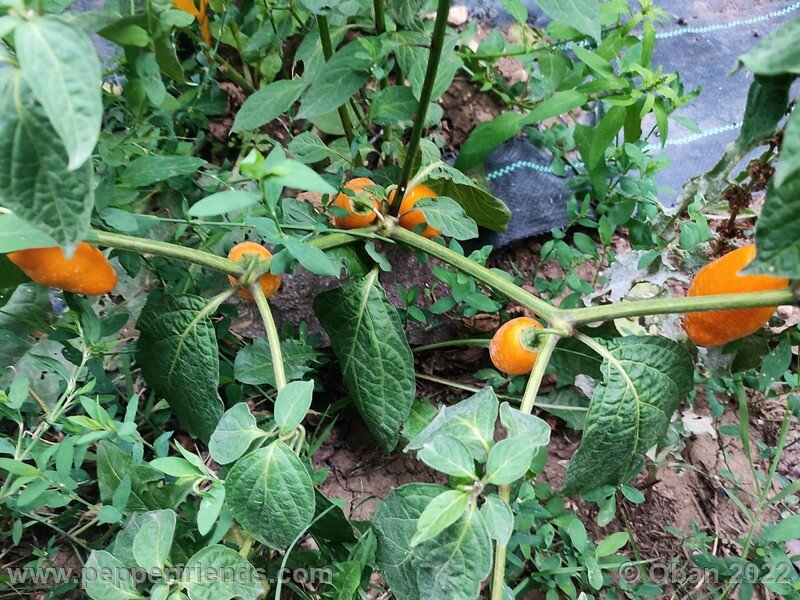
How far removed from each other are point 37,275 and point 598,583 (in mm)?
1008

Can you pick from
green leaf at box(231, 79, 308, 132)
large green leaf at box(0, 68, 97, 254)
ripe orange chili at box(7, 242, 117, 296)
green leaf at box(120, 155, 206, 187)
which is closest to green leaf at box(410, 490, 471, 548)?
large green leaf at box(0, 68, 97, 254)

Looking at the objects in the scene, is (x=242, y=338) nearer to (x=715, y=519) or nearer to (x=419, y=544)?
(x=419, y=544)

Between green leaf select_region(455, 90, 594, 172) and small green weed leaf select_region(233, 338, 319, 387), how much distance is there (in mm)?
595

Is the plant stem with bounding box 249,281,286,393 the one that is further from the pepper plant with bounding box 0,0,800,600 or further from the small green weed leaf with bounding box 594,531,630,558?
the small green weed leaf with bounding box 594,531,630,558

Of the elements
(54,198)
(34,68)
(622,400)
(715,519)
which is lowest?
(715,519)

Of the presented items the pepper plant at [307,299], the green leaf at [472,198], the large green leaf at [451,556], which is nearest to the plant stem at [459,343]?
the pepper plant at [307,299]

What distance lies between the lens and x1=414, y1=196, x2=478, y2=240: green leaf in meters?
1.07

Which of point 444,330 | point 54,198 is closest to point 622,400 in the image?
point 444,330

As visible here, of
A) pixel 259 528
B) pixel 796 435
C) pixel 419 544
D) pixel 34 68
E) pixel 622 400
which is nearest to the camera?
pixel 34 68

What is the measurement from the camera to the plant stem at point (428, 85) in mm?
867

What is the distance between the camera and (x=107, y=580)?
767 millimetres

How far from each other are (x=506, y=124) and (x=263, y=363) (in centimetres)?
75

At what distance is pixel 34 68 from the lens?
553 mm

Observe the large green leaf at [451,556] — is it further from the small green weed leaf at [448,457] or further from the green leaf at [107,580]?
the green leaf at [107,580]
